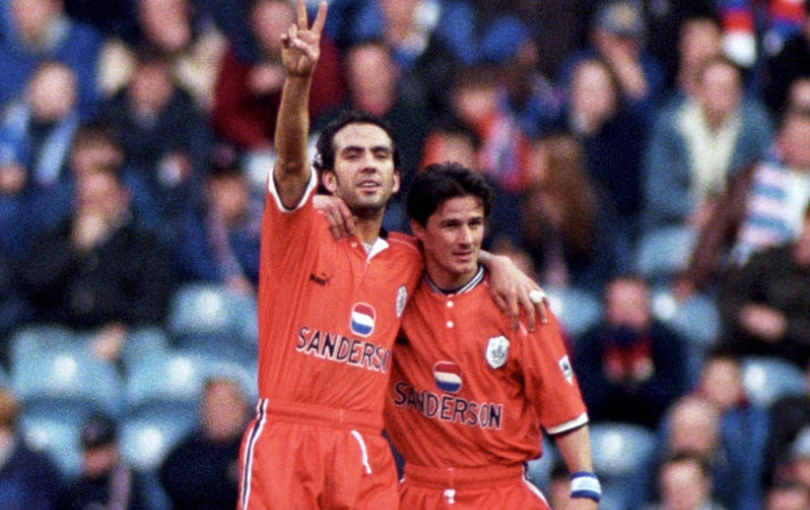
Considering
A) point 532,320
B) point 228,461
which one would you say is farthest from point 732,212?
point 532,320

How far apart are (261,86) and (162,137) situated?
2.30ft

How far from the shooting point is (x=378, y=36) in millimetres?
11273

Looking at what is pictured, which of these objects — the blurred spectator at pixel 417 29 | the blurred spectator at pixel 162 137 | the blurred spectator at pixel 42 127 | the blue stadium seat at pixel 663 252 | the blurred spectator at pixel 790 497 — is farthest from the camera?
the blurred spectator at pixel 417 29

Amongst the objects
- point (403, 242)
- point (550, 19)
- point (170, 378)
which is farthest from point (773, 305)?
point (403, 242)

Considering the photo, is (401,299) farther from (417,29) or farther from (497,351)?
(417,29)

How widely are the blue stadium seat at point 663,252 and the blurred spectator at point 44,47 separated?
11.9 ft

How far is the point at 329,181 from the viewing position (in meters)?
6.64

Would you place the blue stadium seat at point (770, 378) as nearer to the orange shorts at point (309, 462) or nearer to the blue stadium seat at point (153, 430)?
the blue stadium seat at point (153, 430)

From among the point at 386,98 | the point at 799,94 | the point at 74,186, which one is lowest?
the point at 74,186

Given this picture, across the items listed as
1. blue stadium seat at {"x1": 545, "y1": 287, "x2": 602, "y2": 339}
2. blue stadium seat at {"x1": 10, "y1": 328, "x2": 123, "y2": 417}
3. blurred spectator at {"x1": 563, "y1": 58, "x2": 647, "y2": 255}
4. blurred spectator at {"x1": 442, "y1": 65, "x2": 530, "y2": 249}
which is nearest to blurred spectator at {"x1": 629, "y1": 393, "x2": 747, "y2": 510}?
blue stadium seat at {"x1": 545, "y1": 287, "x2": 602, "y2": 339}

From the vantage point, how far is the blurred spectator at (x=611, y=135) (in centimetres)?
1101

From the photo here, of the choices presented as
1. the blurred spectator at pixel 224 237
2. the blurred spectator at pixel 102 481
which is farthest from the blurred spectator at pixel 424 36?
the blurred spectator at pixel 102 481

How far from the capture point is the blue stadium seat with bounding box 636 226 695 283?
10.7m

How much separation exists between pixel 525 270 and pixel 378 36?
202 centimetres
